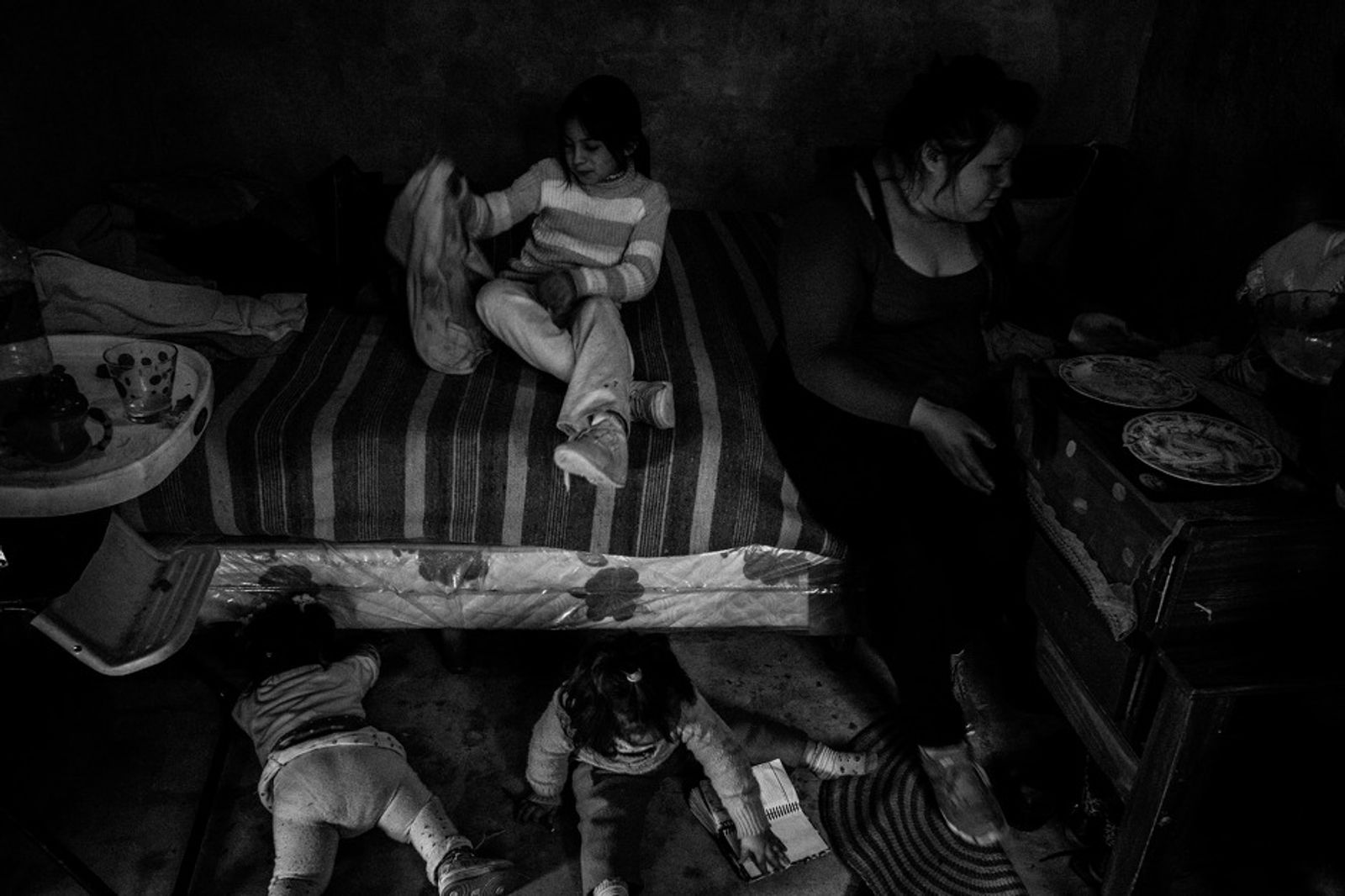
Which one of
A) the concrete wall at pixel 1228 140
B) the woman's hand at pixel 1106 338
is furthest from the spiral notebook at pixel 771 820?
the concrete wall at pixel 1228 140

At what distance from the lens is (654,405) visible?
1837mm

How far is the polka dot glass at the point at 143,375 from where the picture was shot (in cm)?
136

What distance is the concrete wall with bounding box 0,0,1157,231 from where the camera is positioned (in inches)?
114

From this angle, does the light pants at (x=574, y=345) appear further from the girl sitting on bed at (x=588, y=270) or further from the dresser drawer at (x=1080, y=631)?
the dresser drawer at (x=1080, y=631)

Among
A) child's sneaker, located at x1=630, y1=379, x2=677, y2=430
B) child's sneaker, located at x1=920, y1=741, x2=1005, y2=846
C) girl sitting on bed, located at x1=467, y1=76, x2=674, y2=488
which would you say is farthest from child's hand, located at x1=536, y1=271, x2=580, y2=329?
child's sneaker, located at x1=920, y1=741, x2=1005, y2=846

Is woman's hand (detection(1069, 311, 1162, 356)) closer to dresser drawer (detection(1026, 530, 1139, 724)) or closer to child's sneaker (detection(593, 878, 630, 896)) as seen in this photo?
dresser drawer (detection(1026, 530, 1139, 724))

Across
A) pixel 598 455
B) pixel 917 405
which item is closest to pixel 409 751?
pixel 598 455

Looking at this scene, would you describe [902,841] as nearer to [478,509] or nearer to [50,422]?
[478,509]

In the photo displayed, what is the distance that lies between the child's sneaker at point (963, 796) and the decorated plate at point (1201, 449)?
2.24 ft

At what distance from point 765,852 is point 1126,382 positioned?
1.02 m

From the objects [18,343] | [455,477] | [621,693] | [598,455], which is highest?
[18,343]

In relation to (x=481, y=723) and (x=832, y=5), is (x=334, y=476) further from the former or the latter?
(x=832, y=5)

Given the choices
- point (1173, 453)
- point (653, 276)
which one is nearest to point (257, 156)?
point (653, 276)

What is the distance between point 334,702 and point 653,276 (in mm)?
1156
